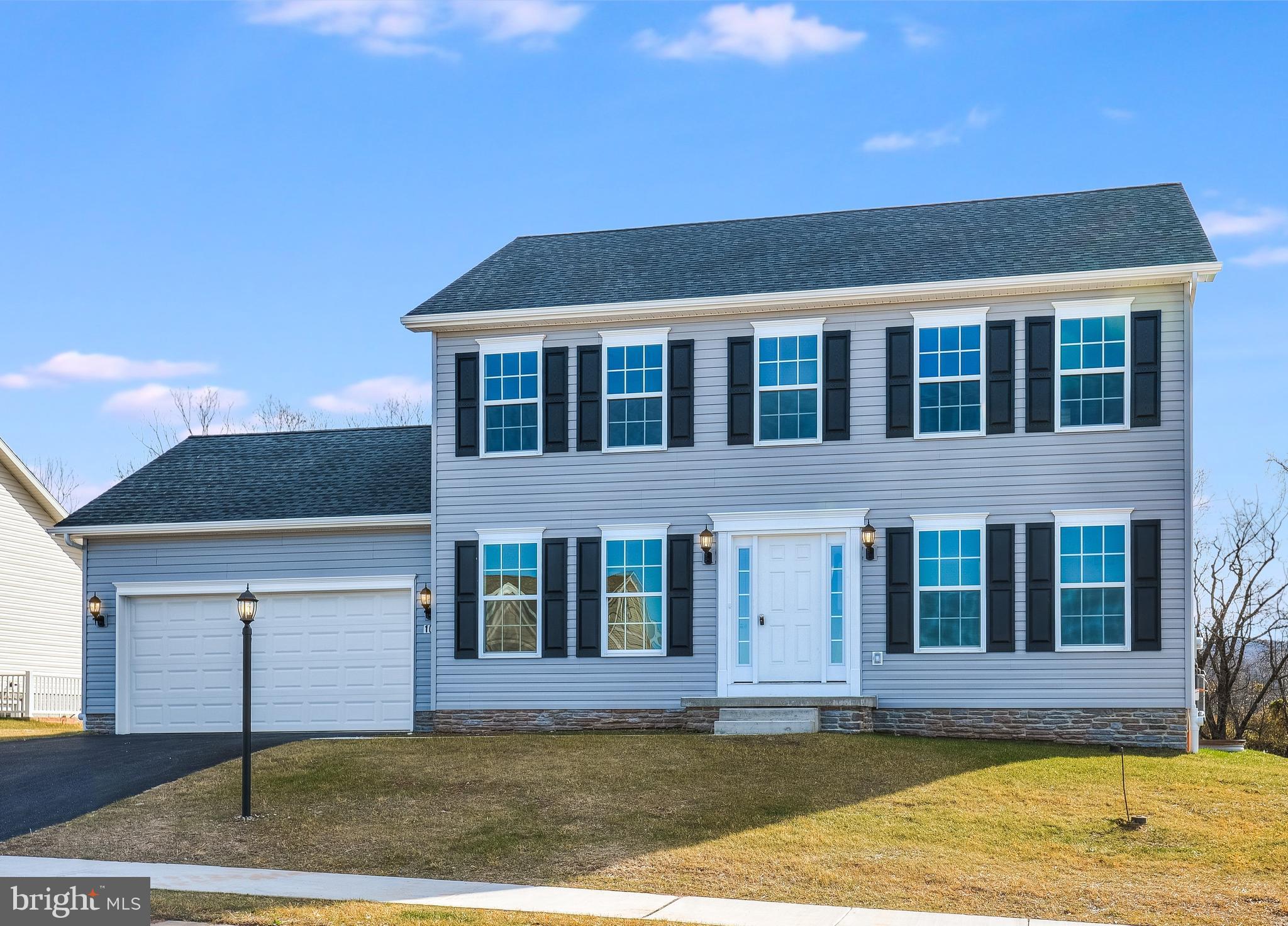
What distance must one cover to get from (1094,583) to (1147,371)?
2718 mm

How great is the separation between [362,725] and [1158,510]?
37.3ft

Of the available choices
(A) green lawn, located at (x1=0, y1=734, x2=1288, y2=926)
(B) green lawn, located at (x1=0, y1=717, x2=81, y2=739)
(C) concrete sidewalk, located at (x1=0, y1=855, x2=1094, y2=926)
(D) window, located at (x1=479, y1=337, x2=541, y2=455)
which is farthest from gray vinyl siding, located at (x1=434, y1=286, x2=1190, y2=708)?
(B) green lawn, located at (x1=0, y1=717, x2=81, y2=739)

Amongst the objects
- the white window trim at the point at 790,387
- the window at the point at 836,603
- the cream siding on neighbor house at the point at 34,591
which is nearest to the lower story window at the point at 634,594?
the white window trim at the point at 790,387

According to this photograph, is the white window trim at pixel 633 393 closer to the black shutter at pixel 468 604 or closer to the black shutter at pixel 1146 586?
the black shutter at pixel 468 604

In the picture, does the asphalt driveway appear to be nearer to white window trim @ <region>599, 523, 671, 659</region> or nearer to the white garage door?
the white garage door

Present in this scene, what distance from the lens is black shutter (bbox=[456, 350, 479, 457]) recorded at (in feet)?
63.4

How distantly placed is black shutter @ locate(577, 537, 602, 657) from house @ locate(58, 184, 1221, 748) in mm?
39

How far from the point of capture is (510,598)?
19.1m

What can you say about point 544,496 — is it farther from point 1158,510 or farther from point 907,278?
point 1158,510

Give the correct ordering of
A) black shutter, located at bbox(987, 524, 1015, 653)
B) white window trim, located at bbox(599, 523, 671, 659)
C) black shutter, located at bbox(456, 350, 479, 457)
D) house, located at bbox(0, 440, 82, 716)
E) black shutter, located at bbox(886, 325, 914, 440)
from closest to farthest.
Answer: black shutter, located at bbox(987, 524, 1015, 653)
black shutter, located at bbox(886, 325, 914, 440)
white window trim, located at bbox(599, 523, 671, 659)
black shutter, located at bbox(456, 350, 479, 457)
house, located at bbox(0, 440, 82, 716)

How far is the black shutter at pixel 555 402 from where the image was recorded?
19.0 m

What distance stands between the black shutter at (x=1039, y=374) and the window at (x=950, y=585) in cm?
144

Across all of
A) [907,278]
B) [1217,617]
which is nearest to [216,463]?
[907,278]

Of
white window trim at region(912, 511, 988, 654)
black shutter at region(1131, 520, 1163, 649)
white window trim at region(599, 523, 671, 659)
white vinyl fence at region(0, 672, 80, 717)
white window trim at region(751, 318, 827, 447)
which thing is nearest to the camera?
black shutter at region(1131, 520, 1163, 649)
